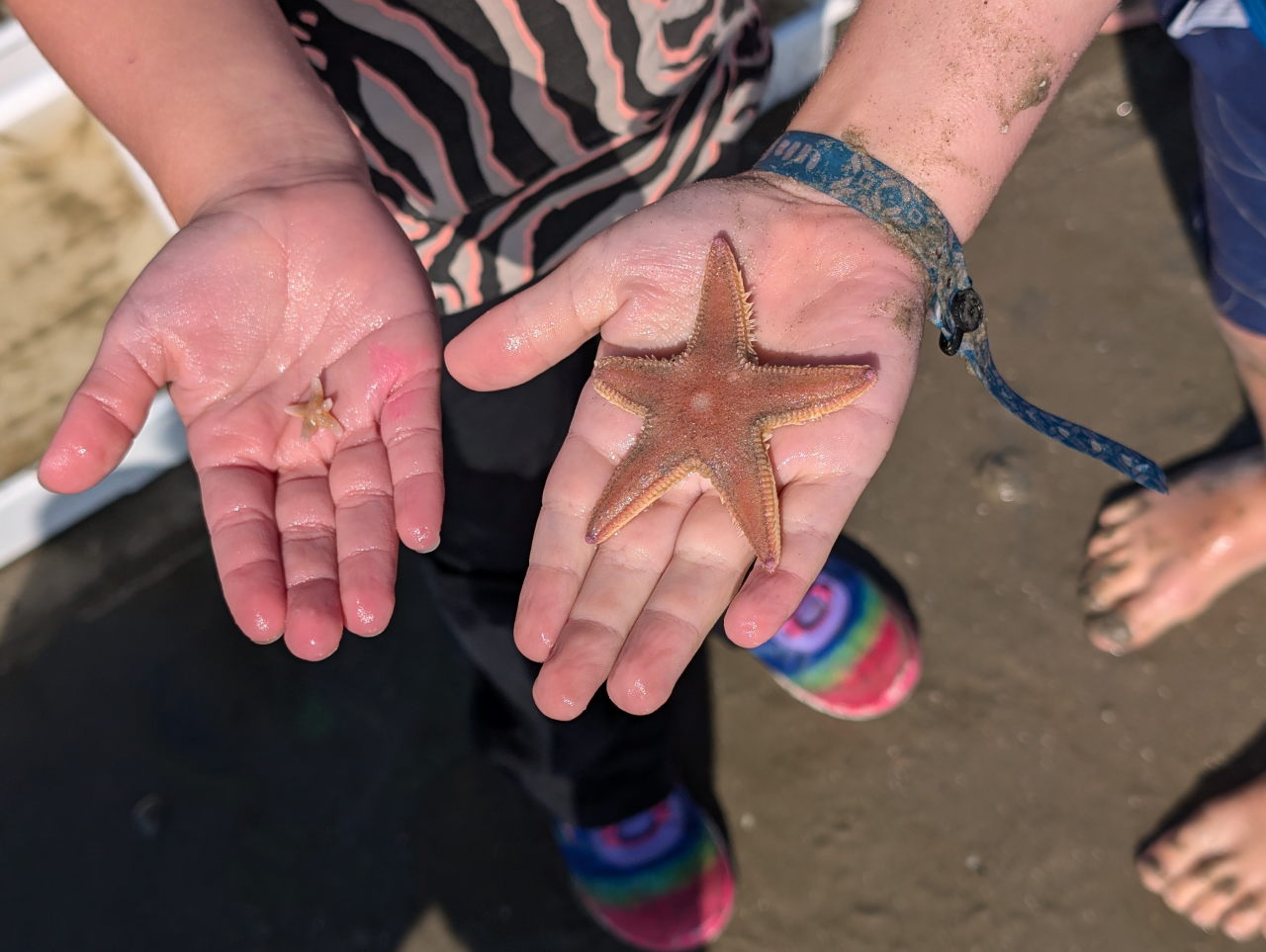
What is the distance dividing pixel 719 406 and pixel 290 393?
110 centimetres

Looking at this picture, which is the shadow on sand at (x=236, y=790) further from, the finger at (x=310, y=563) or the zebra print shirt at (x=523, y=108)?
the zebra print shirt at (x=523, y=108)

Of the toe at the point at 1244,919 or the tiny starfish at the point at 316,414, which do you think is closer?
the tiny starfish at the point at 316,414

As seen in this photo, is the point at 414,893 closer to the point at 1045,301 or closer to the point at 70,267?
the point at 70,267

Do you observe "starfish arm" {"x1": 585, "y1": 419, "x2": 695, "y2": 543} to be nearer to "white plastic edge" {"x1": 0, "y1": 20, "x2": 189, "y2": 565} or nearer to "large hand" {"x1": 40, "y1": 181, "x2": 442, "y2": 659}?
"large hand" {"x1": 40, "y1": 181, "x2": 442, "y2": 659}

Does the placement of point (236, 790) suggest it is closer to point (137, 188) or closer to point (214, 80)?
point (137, 188)

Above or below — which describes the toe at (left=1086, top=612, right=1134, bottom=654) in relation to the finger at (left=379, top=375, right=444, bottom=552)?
below

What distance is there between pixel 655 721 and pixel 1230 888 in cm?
204

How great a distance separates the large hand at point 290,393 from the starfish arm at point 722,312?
69cm

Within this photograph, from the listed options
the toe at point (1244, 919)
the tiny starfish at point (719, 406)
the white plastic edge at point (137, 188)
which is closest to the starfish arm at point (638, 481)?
the tiny starfish at point (719, 406)

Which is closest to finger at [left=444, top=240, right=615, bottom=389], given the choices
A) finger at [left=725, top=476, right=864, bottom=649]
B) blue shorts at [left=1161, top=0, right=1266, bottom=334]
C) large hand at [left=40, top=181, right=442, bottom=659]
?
large hand at [left=40, top=181, right=442, bottom=659]

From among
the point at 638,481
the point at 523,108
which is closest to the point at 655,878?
the point at 638,481

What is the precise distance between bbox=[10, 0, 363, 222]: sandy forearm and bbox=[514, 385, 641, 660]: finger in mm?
897

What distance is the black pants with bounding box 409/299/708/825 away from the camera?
294 cm

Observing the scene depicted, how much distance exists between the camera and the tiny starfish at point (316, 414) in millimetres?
2416
